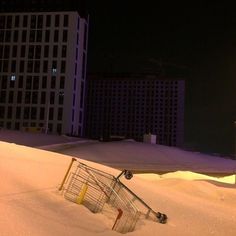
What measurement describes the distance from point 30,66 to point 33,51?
9.91 ft

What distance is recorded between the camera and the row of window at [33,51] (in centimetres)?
9212

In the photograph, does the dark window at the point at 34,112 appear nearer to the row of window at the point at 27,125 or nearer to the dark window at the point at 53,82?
the row of window at the point at 27,125

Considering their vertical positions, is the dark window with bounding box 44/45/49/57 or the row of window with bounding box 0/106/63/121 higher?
the dark window with bounding box 44/45/49/57

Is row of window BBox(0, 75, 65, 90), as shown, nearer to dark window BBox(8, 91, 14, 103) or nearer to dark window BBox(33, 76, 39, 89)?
dark window BBox(33, 76, 39, 89)

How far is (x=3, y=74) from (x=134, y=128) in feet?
143

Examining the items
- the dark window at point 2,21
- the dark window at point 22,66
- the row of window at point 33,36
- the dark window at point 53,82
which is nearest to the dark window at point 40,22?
the row of window at point 33,36

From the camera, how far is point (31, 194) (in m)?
7.91

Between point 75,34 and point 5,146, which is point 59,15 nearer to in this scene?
Result: point 75,34

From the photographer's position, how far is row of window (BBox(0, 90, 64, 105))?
90750 mm

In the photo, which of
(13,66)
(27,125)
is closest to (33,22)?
(13,66)

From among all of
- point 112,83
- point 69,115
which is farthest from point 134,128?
point 69,115

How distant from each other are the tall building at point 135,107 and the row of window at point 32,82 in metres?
29.9

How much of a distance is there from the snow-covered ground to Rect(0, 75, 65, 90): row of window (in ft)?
264

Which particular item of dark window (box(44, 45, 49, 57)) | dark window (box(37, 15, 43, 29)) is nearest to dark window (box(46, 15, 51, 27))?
dark window (box(37, 15, 43, 29))
